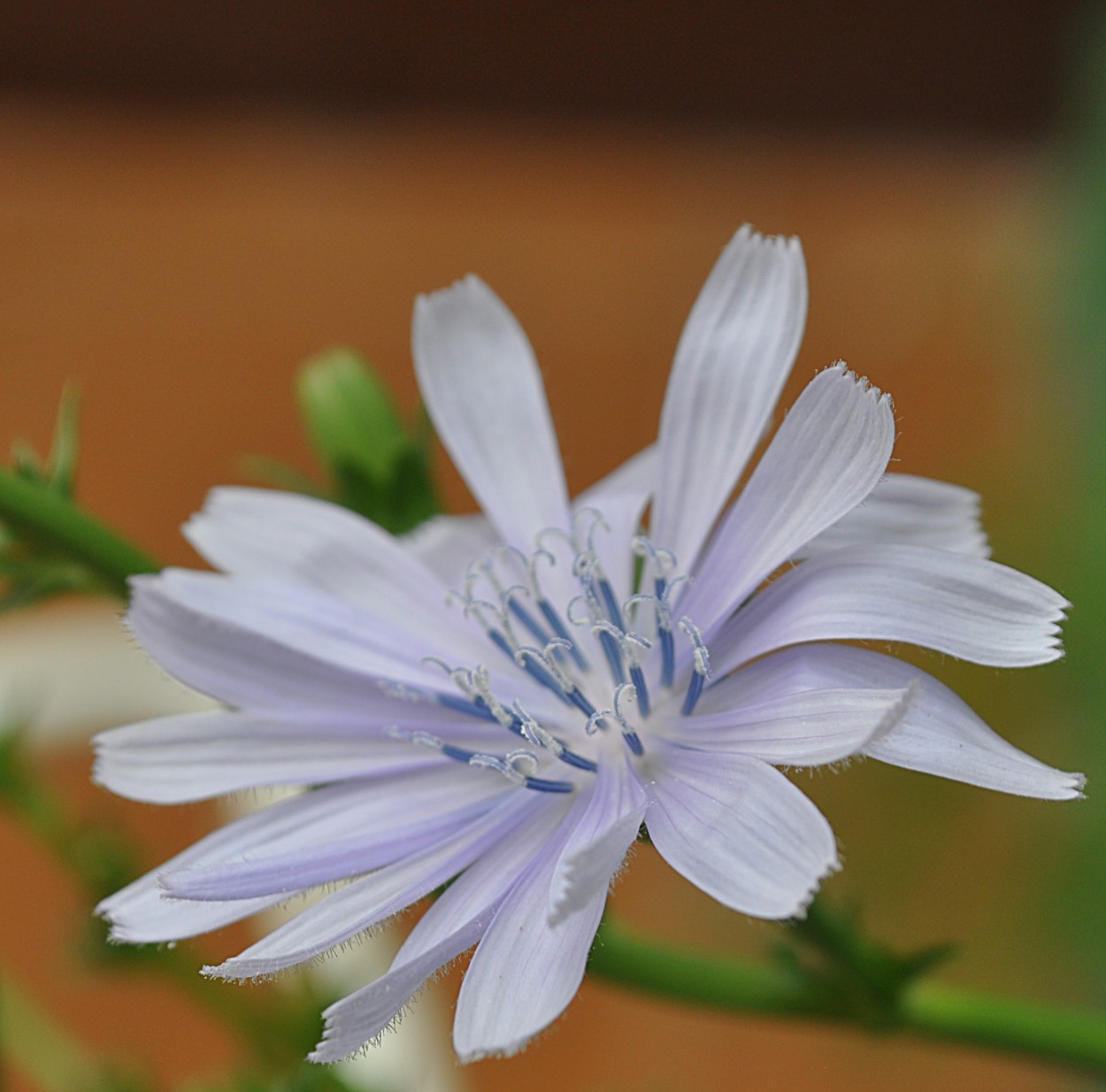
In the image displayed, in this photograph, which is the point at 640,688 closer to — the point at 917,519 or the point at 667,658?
the point at 667,658

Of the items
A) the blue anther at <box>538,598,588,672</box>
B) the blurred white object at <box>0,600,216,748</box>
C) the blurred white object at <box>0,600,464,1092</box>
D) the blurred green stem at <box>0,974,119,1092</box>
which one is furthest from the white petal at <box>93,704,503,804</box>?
the blurred white object at <box>0,600,216,748</box>

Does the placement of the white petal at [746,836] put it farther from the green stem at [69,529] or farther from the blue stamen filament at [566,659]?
the green stem at [69,529]

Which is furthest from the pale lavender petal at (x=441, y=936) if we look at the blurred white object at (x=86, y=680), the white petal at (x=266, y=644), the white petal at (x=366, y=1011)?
the blurred white object at (x=86, y=680)

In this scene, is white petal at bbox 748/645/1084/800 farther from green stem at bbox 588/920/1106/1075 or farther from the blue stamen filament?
green stem at bbox 588/920/1106/1075

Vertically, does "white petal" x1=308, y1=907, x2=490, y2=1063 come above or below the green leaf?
below

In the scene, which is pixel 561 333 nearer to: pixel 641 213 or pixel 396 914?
pixel 641 213

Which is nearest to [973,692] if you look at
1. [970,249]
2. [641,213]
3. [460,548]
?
[970,249]
